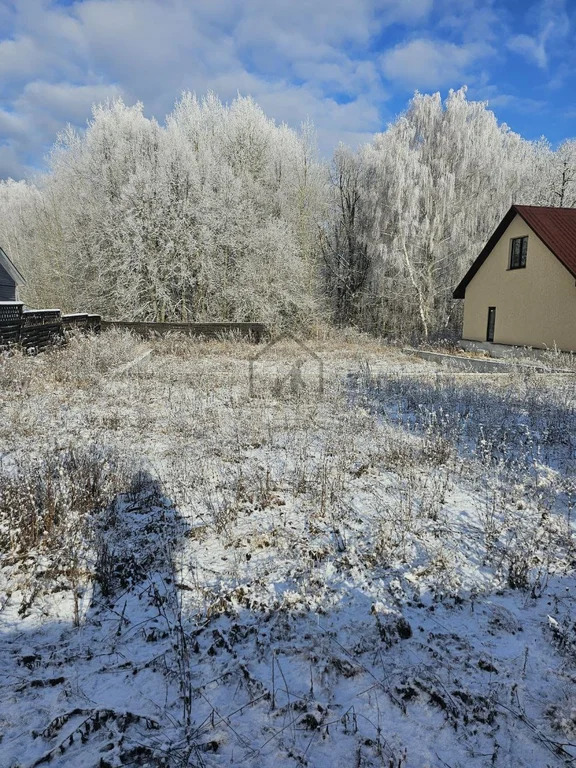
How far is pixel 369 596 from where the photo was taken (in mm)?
3262

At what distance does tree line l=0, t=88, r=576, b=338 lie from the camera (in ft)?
75.6

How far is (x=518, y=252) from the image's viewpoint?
1853 cm

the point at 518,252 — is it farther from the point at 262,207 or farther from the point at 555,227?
the point at 262,207

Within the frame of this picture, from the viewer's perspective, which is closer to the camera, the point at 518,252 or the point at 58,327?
the point at 58,327

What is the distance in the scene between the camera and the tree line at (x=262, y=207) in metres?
23.0

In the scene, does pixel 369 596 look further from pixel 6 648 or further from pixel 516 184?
pixel 516 184

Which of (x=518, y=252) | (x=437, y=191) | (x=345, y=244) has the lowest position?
(x=518, y=252)

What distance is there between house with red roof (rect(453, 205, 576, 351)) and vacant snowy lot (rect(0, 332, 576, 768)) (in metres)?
11.6

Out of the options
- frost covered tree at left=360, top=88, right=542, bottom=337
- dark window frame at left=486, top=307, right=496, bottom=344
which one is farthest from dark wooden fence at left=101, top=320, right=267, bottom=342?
dark window frame at left=486, top=307, right=496, bottom=344

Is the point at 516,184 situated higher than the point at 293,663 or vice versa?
the point at 516,184

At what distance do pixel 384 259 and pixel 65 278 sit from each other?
19.0 m

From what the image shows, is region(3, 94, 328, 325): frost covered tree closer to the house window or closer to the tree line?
the tree line


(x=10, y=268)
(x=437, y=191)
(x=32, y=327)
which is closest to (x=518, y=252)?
(x=437, y=191)

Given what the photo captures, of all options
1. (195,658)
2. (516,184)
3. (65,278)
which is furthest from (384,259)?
(195,658)
